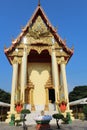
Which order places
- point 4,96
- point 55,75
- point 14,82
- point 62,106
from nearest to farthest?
point 62,106
point 14,82
point 55,75
point 4,96

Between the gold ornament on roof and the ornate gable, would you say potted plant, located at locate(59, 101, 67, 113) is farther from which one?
the gold ornament on roof

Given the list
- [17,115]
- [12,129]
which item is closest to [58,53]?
[17,115]

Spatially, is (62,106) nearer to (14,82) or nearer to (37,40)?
(14,82)

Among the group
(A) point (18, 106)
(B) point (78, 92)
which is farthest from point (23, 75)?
(B) point (78, 92)

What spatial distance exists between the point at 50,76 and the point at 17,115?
4687 millimetres

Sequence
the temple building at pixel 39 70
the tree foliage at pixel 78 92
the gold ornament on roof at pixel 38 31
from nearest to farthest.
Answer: the temple building at pixel 39 70 < the gold ornament on roof at pixel 38 31 < the tree foliage at pixel 78 92

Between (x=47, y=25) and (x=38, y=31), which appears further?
(x=47, y=25)

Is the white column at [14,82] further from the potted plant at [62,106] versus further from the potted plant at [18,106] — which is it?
the potted plant at [62,106]

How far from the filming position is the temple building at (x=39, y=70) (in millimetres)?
16375

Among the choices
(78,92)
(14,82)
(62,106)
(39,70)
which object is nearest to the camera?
(62,106)

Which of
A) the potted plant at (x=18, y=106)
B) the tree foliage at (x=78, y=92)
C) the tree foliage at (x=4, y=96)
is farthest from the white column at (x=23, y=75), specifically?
the tree foliage at (x=78, y=92)

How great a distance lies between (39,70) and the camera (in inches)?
750

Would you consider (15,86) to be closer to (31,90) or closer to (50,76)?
(31,90)

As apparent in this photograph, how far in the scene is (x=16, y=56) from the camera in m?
17.0
